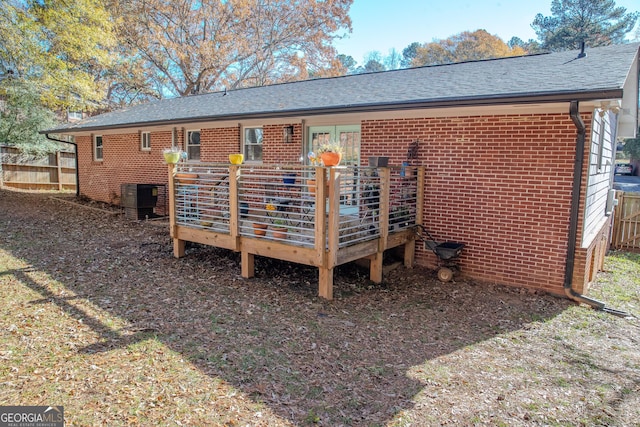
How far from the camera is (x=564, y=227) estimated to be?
584cm

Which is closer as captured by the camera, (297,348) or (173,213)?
(297,348)

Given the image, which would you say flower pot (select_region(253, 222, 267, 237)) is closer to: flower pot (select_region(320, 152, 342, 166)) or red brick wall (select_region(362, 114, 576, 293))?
flower pot (select_region(320, 152, 342, 166))

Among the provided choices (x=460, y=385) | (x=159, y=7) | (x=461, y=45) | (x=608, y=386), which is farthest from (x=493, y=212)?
(x=461, y=45)

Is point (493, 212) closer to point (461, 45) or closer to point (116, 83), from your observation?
point (116, 83)

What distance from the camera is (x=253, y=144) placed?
32.6 ft

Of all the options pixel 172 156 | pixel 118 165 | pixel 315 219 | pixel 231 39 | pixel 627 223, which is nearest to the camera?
pixel 315 219

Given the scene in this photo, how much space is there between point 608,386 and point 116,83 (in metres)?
26.6

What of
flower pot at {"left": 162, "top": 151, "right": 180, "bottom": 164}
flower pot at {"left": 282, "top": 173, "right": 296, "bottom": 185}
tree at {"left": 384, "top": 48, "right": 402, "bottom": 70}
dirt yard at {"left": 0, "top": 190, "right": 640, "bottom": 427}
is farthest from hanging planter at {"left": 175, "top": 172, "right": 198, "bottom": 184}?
tree at {"left": 384, "top": 48, "right": 402, "bottom": 70}

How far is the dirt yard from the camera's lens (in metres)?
3.10

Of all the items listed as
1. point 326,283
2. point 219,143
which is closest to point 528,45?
point 219,143

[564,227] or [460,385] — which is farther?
[564,227]

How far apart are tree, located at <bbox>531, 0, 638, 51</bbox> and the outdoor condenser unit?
3475 cm

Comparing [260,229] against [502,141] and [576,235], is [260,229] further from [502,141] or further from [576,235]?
[576,235]

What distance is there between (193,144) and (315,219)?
7.07 meters
